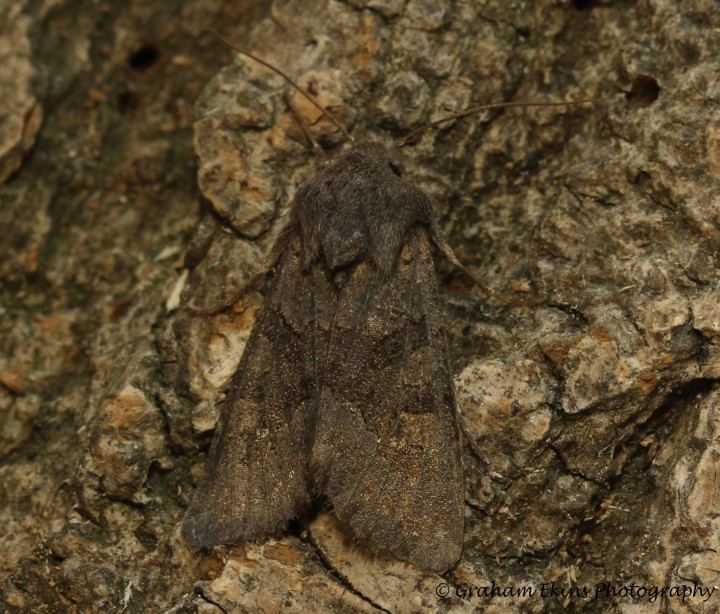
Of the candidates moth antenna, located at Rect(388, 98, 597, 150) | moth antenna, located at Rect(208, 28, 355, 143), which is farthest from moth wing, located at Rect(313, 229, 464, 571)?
moth antenna, located at Rect(208, 28, 355, 143)

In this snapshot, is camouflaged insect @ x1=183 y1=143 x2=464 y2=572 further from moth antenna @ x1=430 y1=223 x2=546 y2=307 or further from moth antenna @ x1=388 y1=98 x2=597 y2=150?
moth antenna @ x1=388 y1=98 x2=597 y2=150

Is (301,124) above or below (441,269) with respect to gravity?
above

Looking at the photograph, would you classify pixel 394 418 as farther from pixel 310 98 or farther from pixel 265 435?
pixel 310 98

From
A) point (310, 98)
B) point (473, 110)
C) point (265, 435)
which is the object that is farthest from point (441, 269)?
point (265, 435)

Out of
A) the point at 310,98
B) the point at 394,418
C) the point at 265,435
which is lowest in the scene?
the point at 265,435

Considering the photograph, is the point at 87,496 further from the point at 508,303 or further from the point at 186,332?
the point at 508,303

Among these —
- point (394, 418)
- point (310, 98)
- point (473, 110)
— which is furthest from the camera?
point (310, 98)

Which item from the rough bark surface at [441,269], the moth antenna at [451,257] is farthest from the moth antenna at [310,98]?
the moth antenna at [451,257]
